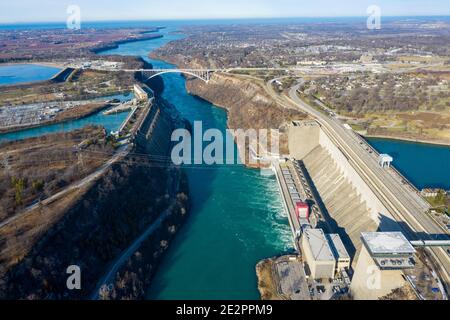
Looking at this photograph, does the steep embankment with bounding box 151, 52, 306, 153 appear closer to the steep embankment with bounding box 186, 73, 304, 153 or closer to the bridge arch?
the steep embankment with bounding box 186, 73, 304, 153

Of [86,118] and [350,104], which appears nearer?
[86,118]

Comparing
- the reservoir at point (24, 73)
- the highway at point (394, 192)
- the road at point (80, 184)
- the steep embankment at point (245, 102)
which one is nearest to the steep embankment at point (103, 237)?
the road at point (80, 184)

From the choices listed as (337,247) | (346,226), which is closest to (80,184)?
(337,247)

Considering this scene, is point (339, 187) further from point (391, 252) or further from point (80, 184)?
point (80, 184)

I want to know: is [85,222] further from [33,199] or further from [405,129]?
[405,129]

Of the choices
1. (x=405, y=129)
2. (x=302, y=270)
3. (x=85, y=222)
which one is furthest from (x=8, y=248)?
(x=405, y=129)

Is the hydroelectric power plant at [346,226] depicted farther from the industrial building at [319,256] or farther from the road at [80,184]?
the road at [80,184]
